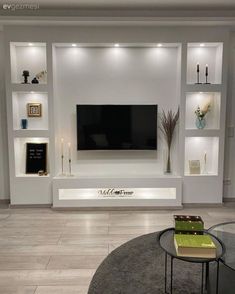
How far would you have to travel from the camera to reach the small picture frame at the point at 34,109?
14.5 ft

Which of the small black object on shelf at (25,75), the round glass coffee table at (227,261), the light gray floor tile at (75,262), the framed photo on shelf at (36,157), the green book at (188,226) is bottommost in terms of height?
the light gray floor tile at (75,262)

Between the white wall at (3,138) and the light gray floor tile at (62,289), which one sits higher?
the white wall at (3,138)

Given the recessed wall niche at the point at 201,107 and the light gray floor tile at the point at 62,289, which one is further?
the recessed wall niche at the point at 201,107

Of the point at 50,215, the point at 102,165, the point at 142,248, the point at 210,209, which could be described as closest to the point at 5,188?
the point at 50,215

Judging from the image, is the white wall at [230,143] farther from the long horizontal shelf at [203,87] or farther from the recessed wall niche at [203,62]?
the long horizontal shelf at [203,87]

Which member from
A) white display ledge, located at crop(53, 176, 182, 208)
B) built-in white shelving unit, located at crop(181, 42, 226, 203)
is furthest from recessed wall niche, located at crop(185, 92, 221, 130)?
white display ledge, located at crop(53, 176, 182, 208)

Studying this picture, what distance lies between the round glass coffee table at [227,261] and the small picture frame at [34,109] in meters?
3.16

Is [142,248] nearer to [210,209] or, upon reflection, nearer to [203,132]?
[210,209]

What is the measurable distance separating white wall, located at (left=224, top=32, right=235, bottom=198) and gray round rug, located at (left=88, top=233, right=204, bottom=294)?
2.29 metres

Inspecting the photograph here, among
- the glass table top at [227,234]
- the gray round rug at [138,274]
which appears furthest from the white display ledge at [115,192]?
the glass table top at [227,234]

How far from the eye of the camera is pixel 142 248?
294 cm

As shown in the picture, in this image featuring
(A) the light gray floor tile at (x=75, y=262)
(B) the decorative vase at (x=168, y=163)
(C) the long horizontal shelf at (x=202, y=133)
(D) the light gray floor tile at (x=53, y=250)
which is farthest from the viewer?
(B) the decorative vase at (x=168, y=163)

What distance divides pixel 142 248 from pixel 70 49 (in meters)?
3.19

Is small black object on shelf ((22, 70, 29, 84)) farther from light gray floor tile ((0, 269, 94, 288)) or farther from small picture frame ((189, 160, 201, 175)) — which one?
small picture frame ((189, 160, 201, 175))
